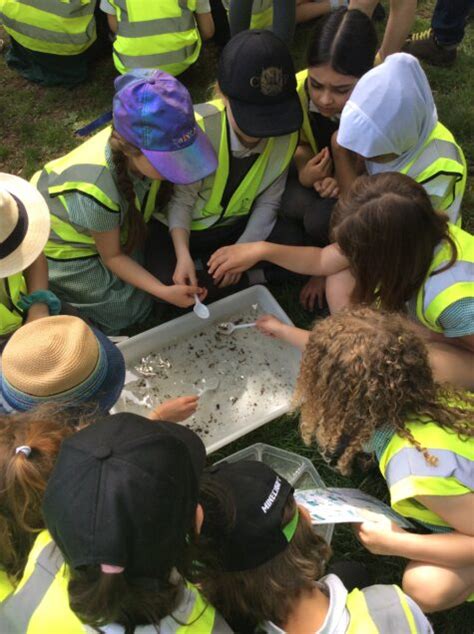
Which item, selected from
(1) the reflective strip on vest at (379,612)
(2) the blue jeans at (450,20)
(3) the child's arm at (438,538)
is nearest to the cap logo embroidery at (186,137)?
(3) the child's arm at (438,538)

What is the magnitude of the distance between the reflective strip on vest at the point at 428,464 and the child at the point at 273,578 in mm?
258

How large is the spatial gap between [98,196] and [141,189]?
0.66 ft

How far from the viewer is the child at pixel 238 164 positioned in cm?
198

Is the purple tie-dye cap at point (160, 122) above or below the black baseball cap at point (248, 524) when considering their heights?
above

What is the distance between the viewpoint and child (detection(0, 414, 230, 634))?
971mm

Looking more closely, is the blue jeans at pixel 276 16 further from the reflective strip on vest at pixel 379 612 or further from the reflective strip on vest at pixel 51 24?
the reflective strip on vest at pixel 379 612

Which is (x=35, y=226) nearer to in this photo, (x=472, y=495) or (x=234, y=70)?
(x=234, y=70)

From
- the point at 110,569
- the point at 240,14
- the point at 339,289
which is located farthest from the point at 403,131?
the point at 110,569

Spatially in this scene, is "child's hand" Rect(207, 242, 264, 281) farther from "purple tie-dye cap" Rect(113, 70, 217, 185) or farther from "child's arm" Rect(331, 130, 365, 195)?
"child's arm" Rect(331, 130, 365, 195)

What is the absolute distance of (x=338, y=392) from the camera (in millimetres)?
1462

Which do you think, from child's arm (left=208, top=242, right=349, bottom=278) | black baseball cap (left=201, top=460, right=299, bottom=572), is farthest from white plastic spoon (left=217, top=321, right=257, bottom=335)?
black baseball cap (left=201, top=460, right=299, bottom=572)

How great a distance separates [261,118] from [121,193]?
21.7 inches

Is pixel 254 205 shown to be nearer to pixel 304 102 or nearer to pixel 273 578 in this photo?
pixel 304 102

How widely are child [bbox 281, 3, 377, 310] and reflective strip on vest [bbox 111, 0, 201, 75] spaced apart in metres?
0.89
